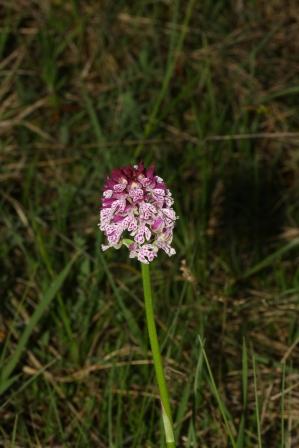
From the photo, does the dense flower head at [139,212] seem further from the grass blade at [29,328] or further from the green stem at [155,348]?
the grass blade at [29,328]

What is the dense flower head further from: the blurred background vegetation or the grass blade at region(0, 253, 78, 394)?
the grass blade at region(0, 253, 78, 394)

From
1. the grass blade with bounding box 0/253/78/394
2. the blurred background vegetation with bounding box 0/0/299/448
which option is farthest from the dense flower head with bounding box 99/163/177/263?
the grass blade with bounding box 0/253/78/394

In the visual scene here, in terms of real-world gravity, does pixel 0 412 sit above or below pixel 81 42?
below

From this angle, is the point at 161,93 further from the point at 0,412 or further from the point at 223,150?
the point at 0,412

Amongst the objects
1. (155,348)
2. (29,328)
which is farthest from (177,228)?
(155,348)

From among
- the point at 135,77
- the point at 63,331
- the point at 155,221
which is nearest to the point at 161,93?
the point at 135,77

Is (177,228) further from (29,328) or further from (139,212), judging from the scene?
(139,212)

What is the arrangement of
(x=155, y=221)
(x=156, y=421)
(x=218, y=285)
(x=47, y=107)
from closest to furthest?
(x=155, y=221) → (x=156, y=421) → (x=218, y=285) → (x=47, y=107)
